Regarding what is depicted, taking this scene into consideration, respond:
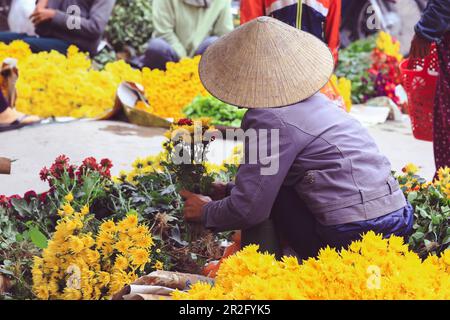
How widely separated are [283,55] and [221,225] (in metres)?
0.59

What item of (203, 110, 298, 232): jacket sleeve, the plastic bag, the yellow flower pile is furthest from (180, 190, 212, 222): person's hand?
the plastic bag

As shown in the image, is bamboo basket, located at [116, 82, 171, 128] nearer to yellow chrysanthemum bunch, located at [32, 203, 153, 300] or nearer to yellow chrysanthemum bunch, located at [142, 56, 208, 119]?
yellow chrysanthemum bunch, located at [142, 56, 208, 119]

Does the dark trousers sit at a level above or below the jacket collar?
below

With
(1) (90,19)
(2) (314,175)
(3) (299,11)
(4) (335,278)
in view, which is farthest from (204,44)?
(4) (335,278)

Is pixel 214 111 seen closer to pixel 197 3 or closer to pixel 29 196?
pixel 197 3

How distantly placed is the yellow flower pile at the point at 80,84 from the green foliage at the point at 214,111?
186mm

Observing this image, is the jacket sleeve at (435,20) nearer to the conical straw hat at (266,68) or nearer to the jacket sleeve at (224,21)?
the conical straw hat at (266,68)

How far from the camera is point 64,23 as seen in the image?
6004mm

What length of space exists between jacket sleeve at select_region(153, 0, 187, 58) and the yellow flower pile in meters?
0.38

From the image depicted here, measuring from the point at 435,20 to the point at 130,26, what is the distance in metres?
5.11

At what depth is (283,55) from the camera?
2377mm

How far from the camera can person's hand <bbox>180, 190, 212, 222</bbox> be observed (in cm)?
259

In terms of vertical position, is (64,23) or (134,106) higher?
(64,23)
